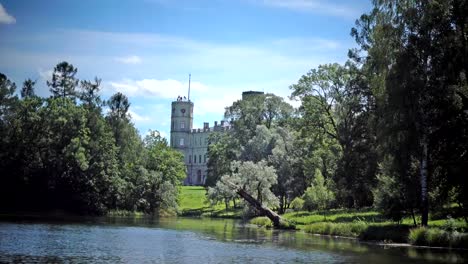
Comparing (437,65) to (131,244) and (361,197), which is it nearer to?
(131,244)

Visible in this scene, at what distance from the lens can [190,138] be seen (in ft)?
594

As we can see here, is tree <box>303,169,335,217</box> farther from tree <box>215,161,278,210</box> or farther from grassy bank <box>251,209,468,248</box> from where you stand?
grassy bank <box>251,209,468,248</box>

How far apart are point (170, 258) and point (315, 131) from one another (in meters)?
41.6

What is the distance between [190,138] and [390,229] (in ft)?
486

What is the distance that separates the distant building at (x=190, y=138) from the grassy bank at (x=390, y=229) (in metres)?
128

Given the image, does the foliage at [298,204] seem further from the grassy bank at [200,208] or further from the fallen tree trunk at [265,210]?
the grassy bank at [200,208]

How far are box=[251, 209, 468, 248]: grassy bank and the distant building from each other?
420ft

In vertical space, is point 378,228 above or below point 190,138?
below

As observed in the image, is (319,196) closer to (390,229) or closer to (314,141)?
(314,141)

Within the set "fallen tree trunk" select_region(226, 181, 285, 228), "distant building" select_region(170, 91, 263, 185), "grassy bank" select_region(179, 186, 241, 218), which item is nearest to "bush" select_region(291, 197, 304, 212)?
"fallen tree trunk" select_region(226, 181, 285, 228)

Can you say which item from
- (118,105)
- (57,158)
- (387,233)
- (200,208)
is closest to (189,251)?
(387,233)

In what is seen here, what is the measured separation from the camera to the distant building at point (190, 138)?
176 m

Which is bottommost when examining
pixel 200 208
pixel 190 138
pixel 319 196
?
pixel 200 208

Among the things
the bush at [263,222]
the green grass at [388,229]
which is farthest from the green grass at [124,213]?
the green grass at [388,229]
